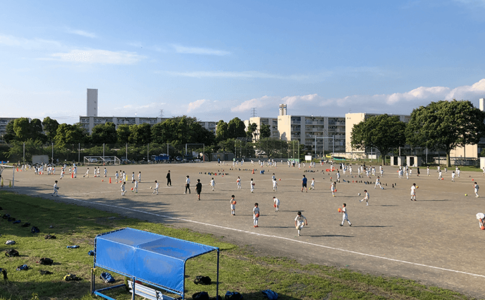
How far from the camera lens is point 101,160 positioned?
86.0 m

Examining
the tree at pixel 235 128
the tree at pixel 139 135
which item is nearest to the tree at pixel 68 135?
the tree at pixel 139 135

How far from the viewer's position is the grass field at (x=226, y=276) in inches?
360

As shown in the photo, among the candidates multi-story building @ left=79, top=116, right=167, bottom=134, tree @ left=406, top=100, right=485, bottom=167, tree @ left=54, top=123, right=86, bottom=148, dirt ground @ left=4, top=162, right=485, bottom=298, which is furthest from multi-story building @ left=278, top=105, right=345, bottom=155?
dirt ground @ left=4, top=162, right=485, bottom=298

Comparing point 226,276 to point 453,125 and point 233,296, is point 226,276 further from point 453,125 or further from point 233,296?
point 453,125

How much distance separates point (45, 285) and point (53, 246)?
4398 millimetres

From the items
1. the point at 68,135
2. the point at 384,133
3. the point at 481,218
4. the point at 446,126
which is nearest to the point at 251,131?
the point at 384,133

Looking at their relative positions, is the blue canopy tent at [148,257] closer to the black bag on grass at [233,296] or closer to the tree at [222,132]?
the black bag on grass at [233,296]

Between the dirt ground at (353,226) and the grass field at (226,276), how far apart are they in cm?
93

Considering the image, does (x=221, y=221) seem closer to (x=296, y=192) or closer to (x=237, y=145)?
(x=296, y=192)

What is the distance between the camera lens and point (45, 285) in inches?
371

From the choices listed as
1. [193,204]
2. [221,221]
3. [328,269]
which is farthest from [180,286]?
[193,204]

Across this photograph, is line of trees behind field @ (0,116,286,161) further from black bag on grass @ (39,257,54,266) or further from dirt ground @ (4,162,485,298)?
black bag on grass @ (39,257,54,266)

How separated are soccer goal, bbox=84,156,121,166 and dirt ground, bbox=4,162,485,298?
55.6 m

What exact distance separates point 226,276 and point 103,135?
9914cm
